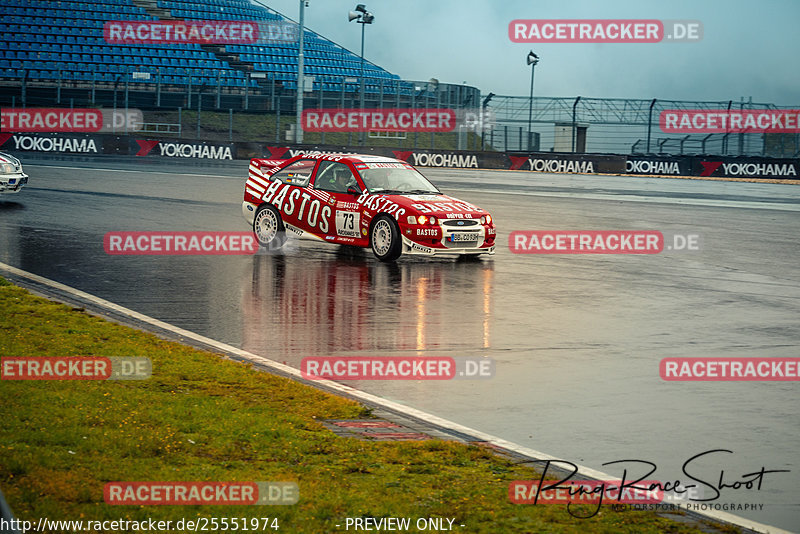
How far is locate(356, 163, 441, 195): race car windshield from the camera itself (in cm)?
1557

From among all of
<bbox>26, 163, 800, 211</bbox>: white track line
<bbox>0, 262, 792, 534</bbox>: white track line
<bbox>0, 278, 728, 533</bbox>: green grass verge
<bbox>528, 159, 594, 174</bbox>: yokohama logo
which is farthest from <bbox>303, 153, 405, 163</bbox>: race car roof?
<bbox>528, 159, 594, 174</bbox>: yokohama logo

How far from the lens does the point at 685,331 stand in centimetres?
1041

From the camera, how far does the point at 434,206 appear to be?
14867mm

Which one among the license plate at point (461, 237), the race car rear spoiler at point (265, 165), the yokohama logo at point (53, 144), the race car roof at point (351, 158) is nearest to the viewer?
the license plate at point (461, 237)

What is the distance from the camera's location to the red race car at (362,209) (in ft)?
48.5

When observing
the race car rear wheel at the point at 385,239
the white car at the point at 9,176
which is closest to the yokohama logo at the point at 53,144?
the white car at the point at 9,176

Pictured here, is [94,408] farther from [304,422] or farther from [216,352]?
[216,352]

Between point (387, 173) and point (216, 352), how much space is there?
7495 mm

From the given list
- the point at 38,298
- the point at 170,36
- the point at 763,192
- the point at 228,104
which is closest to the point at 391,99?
the point at 228,104

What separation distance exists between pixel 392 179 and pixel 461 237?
5.36ft

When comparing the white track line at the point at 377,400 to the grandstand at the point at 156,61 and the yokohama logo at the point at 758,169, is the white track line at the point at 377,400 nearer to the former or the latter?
the yokohama logo at the point at 758,169

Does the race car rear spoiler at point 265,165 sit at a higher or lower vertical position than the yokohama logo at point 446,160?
lower

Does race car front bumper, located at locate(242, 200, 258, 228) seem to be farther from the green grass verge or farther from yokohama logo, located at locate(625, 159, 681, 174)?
yokohama logo, located at locate(625, 159, 681, 174)

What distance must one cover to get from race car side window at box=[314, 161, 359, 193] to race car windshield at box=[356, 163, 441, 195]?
0.66 feet
